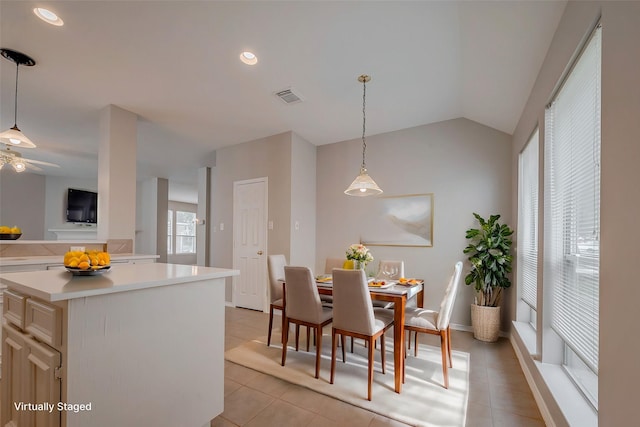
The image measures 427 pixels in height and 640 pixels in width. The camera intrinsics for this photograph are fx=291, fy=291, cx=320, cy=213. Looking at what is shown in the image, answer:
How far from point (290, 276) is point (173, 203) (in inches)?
397

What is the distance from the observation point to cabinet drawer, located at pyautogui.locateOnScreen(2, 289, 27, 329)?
4.77 feet

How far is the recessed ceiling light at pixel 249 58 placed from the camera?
104 inches

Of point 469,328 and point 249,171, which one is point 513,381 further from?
point 249,171

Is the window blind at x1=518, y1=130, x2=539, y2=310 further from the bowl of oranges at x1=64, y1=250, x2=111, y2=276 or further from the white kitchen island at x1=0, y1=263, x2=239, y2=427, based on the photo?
the bowl of oranges at x1=64, y1=250, x2=111, y2=276

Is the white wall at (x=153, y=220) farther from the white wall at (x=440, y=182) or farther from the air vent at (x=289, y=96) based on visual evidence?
the air vent at (x=289, y=96)

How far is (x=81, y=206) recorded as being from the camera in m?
7.58

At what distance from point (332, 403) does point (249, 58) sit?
299 cm

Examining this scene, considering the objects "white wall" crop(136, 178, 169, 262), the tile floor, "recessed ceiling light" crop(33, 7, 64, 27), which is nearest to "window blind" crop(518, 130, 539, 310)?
the tile floor

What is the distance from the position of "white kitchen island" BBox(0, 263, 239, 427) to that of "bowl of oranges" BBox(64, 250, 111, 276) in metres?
0.04

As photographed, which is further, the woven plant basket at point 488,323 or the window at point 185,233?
the window at point 185,233

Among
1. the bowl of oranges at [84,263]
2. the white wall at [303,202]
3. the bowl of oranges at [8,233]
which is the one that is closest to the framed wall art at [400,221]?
the white wall at [303,202]

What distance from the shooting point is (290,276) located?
105 inches

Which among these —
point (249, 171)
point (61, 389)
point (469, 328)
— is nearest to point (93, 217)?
point (249, 171)

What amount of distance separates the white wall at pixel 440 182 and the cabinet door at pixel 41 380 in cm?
380
